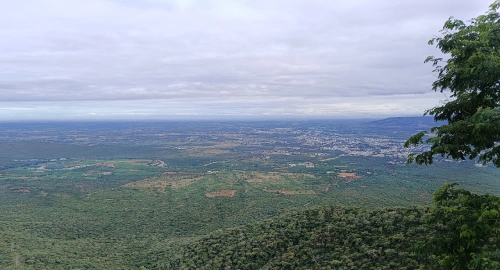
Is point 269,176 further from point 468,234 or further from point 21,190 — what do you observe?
point 468,234

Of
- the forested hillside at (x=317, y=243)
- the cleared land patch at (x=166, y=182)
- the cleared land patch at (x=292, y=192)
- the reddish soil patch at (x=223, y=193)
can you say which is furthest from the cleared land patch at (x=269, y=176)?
the forested hillside at (x=317, y=243)

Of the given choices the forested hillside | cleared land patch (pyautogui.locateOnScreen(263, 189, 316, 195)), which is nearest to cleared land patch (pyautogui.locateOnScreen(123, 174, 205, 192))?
cleared land patch (pyautogui.locateOnScreen(263, 189, 316, 195))

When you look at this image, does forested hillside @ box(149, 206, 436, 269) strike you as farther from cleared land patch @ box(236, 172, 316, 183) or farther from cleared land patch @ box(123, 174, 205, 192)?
cleared land patch @ box(236, 172, 316, 183)

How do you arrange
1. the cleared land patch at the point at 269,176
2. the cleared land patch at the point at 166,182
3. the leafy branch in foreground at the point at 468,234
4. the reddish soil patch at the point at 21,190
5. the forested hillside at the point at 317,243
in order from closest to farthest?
1. the leafy branch in foreground at the point at 468,234
2. the forested hillside at the point at 317,243
3. the reddish soil patch at the point at 21,190
4. the cleared land patch at the point at 166,182
5. the cleared land patch at the point at 269,176

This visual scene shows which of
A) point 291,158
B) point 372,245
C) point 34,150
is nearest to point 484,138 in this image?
point 372,245

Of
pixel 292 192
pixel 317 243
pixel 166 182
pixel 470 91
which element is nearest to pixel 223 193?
pixel 292 192

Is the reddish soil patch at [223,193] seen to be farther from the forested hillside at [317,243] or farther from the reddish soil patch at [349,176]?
the forested hillside at [317,243]
